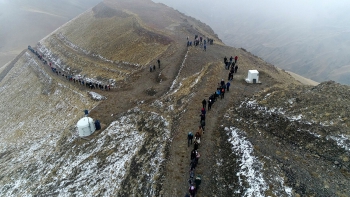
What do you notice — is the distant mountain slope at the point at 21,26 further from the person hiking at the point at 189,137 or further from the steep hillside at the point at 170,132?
the person hiking at the point at 189,137

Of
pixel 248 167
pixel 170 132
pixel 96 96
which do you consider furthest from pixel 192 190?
pixel 96 96

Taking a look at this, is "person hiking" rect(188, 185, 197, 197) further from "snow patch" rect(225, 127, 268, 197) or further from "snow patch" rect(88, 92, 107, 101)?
"snow patch" rect(88, 92, 107, 101)

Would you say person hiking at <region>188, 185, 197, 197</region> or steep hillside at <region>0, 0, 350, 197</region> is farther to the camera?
steep hillside at <region>0, 0, 350, 197</region>

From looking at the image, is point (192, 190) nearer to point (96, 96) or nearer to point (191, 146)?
point (191, 146)

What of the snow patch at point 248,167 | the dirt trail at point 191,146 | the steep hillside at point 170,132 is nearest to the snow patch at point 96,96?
the steep hillside at point 170,132

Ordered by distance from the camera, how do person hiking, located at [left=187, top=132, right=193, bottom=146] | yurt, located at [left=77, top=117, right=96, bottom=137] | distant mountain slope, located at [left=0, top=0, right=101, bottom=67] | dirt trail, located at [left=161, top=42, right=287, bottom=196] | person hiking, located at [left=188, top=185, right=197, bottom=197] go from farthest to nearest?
distant mountain slope, located at [left=0, top=0, right=101, bottom=67], yurt, located at [left=77, top=117, right=96, bottom=137], person hiking, located at [left=187, top=132, right=193, bottom=146], dirt trail, located at [left=161, top=42, right=287, bottom=196], person hiking, located at [left=188, top=185, right=197, bottom=197]

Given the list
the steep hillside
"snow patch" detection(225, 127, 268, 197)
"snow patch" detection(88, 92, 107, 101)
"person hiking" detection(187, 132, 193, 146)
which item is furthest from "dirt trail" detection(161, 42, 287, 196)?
"snow patch" detection(88, 92, 107, 101)

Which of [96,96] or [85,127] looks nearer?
[85,127]

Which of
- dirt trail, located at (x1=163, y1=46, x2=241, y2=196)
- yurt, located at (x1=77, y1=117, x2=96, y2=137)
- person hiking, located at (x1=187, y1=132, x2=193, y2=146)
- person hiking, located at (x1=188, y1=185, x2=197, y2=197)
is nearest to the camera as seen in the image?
person hiking, located at (x1=188, y1=185, x2=197, y2=197)

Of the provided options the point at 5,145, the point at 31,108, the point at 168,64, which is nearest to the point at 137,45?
the point at 168,64
